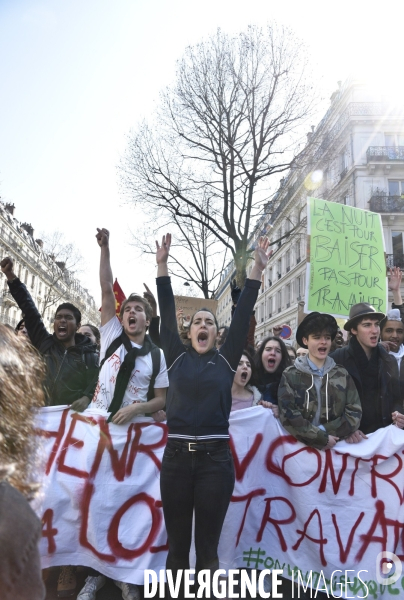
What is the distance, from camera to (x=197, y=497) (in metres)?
2.33

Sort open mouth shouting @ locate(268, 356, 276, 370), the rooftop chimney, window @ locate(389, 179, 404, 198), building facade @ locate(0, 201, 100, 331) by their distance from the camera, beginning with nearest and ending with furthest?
open mouth shouting @ locate(268, 356, 276, 370)
window @ locate(389, 179, 404, 198)
building facade @ locate(0, 201, 100, 331)
the rooftop chimney

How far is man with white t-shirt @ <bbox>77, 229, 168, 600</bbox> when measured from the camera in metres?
3.03

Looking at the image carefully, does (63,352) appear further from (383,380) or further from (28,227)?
(28,227)

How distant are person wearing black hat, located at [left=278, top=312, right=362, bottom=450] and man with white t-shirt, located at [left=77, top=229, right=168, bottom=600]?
0.88 m

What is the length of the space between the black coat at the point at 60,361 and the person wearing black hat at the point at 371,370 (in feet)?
6.63

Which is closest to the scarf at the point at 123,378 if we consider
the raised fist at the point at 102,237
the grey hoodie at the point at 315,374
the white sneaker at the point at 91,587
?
the raised fist at the point at 102,237

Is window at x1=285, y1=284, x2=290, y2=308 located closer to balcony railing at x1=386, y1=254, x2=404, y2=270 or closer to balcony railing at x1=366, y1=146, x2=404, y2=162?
balcony railing at x1=386, y1=254, x2=404, y2=270

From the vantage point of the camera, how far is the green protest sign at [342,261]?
4.82 meters

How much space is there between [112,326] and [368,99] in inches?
1138

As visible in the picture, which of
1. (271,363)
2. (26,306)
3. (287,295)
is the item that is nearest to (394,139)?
(287,295)

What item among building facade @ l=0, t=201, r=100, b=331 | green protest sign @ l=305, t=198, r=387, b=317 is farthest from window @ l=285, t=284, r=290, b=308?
green protest sign @ l=305, t=198, r=387, b=317

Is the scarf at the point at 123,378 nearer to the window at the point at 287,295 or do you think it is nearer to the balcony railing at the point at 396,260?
the balcony railing at the point at 396,260

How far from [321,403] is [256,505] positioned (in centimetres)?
86

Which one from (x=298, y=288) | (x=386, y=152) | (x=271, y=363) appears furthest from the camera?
(x=298, y=288)
